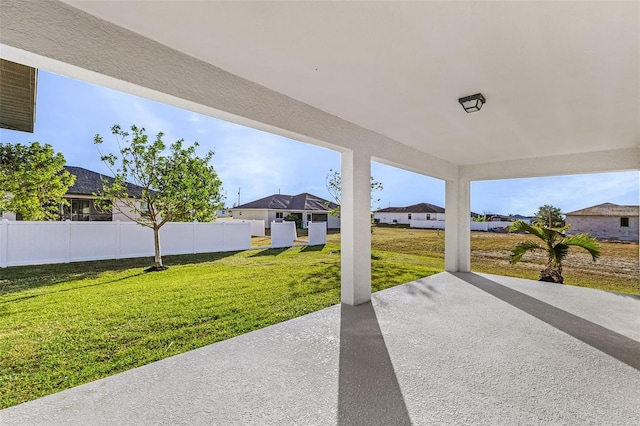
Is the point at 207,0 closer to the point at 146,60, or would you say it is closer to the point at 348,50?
the point at 146,60

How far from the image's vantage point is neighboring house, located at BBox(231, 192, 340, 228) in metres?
25.2

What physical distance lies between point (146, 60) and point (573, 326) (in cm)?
557

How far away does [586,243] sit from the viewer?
599cm

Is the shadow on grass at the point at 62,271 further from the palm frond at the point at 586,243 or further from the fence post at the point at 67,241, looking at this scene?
the palm frond at the point at 586,243

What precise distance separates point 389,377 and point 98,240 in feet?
32.3

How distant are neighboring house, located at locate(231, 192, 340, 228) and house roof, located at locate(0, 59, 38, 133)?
2072 cm

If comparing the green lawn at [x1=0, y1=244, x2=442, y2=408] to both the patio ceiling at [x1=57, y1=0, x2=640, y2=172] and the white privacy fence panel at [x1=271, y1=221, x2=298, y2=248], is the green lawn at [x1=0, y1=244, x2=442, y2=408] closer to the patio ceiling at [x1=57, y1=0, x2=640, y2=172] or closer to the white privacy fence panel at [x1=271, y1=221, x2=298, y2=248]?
the patio ceiling at [x1=57, y1=0, x2=640, y2=172]

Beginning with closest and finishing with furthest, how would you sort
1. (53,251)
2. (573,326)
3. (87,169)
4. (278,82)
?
(278,82)
(573,326)
(53,251)
(87,169)

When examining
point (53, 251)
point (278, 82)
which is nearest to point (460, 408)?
point (278, 82)

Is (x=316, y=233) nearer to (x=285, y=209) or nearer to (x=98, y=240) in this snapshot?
(x=98, y=240)

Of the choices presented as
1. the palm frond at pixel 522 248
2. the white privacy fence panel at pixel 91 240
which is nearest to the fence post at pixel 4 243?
the white privacy fence panel at pixel 91 240

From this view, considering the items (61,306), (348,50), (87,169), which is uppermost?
(87,169)

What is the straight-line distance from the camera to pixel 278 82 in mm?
3107

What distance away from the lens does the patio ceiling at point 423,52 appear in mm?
2021
